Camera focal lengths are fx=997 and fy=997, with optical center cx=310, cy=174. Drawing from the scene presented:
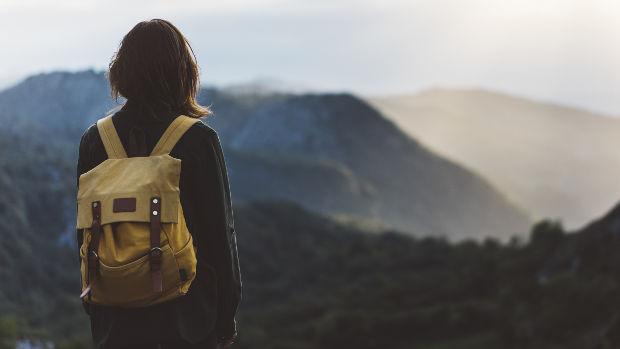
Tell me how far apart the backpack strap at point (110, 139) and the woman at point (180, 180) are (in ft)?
0.11

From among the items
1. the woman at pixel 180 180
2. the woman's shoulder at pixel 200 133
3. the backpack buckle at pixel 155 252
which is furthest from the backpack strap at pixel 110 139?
the backpack buckle at pixel 155 252

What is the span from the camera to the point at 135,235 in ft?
16.5

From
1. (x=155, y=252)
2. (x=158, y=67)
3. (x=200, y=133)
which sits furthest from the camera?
(x=158, y=67)

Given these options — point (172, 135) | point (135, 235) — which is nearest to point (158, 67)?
point (172, 135)

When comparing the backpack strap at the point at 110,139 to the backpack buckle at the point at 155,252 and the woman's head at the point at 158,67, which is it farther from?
the backpack buckle at the point at 155,252

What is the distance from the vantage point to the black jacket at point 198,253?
5.14 m

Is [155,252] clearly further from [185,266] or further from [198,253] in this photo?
[198,253]

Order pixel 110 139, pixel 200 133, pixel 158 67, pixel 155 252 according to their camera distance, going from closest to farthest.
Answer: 1. pixel 155 252
2. pixel 200 133
3. pixel 110 139
4. pixel 158 67

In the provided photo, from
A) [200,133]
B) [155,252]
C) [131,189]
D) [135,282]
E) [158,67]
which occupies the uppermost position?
[158,67]

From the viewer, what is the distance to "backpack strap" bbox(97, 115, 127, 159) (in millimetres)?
5359

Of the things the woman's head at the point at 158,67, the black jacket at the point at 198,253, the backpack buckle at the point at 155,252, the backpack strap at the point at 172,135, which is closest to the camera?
the backpack buckle at the point at 155,252

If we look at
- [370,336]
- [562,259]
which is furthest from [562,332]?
[370,336]

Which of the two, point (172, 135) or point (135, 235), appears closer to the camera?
point (135, 235)

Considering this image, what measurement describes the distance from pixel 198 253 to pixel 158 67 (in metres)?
1.06
